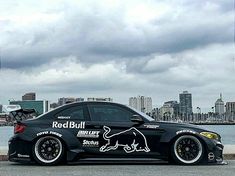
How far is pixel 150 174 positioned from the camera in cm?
889

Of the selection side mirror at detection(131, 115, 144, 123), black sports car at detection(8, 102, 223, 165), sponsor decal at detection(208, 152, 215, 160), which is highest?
side mirror at detection(131, 115, 144, 123)

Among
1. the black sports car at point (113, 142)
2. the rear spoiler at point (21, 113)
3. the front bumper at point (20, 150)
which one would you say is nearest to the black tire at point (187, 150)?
the black sports car at point (113, 142)

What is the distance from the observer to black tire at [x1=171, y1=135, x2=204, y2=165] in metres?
10.6

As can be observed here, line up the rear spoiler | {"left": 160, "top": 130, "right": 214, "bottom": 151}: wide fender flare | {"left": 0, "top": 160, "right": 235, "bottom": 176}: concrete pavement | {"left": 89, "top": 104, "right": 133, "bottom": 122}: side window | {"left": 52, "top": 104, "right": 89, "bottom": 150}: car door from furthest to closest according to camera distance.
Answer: the rear spoiler, {"left": 89, "top": 104, "right": 133, "bottom": 122}: side window, {"left": 52, "top": 104, "right": 89, "bottom": 150}: car door, {"left": 160, "top": 130, "right": 214, "bottom": 151}: wide fender flare, {"left": 0, "top": 160, "right": 235, "bottom": 176}: concrete pavement

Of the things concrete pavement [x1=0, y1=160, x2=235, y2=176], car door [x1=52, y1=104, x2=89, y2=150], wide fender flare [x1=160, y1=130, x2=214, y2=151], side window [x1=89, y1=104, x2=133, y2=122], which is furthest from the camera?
side window [x1=89, y1=104, x2=133, y2=122]

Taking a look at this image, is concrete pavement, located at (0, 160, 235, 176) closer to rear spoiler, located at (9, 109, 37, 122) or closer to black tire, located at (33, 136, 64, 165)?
black tire, located at (33, 136, 64, 165)

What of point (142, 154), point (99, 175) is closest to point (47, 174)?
point (99, 175)

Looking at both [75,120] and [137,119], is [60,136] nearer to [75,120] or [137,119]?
[75,120]

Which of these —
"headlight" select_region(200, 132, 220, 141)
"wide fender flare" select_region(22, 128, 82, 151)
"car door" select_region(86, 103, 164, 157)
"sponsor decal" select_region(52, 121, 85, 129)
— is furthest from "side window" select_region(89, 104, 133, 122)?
"headlight" select_region(200, 132, 220, 141)

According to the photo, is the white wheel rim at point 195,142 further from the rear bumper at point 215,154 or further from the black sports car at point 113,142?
the rear bumper at point 215,154

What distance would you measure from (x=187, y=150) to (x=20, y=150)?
355 centimetres

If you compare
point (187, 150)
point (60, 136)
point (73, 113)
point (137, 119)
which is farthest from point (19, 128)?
point (187, 150)

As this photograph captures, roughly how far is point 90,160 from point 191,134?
2.56 meters

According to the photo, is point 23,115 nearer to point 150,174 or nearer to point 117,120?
point 117,120
